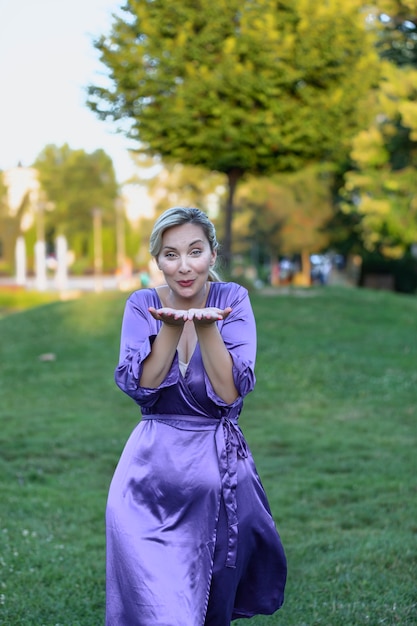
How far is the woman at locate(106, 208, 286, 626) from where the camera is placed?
123 inches

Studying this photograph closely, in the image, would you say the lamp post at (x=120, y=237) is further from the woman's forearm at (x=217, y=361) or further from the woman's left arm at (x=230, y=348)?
the woman's forearm at (x=217, y=361)

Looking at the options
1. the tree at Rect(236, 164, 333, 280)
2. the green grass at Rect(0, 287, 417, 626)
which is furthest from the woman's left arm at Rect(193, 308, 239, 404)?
the tree at Rect(236, 164, 333, 280)

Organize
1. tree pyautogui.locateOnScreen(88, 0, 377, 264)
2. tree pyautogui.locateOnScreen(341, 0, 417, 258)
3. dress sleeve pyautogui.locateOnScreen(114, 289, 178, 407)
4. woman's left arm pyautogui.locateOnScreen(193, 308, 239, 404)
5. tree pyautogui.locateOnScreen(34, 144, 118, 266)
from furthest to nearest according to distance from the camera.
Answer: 1. tree pyautogui.locateOnScreen(34, 144, 118, 266)
2. tree pyautogui.locateOnScreen(341, 0, 417, 258)
3. tree pyautogui.locateOnScreen(88, 0, 377, 264)
4. dress sleeve pyautogui.locateOnScreen(114, 289, 178, 407)
5. woman's left arm pyautogui.locateOnScreen(193, 308, 239, 404)

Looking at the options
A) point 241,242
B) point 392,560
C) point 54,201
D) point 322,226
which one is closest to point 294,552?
point 392,560

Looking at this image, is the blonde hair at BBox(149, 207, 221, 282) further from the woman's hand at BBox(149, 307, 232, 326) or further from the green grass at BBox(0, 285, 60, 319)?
the green grass at BBox(0, 285, 60, 319)

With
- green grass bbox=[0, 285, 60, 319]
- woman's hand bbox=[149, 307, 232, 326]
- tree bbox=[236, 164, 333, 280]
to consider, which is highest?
tree bbox=[236, 164, 333, 280]

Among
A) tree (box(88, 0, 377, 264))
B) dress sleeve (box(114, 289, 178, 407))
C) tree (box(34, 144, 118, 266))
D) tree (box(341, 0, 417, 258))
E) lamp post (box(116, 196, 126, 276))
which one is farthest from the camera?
tree (box(34, 144, 118, 266))

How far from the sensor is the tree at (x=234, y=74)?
19.3 m

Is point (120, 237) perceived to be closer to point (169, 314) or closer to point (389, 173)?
point (389, 173)

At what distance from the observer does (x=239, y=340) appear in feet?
10.8

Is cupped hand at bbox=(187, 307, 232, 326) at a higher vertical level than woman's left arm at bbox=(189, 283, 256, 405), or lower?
higher

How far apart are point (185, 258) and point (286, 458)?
6.40 meters

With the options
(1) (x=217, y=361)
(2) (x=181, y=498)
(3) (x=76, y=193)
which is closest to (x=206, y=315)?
(1) (x=217, y=361)

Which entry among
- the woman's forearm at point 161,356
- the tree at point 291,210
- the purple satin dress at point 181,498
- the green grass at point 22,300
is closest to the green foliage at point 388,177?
the tree at point 291,210
